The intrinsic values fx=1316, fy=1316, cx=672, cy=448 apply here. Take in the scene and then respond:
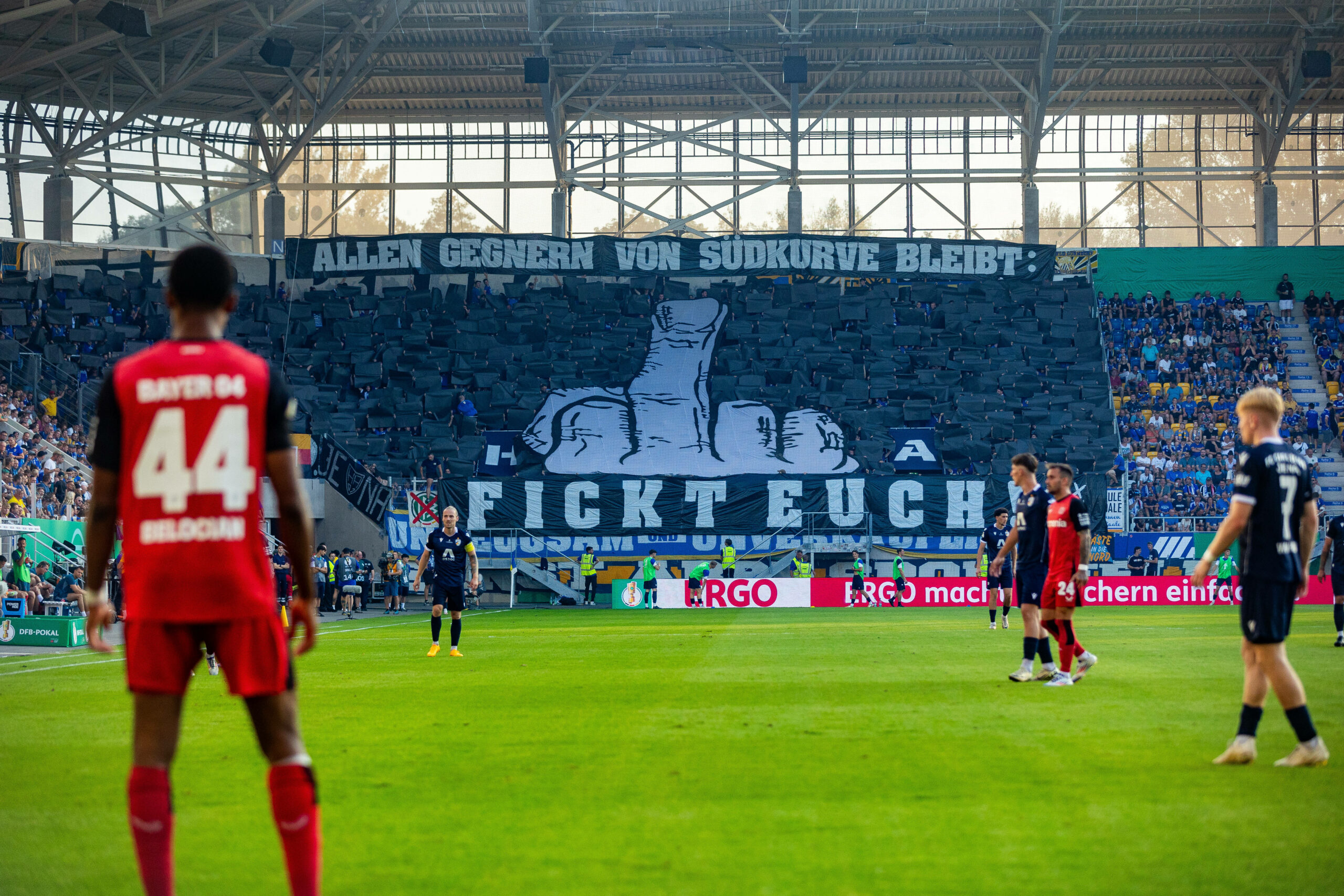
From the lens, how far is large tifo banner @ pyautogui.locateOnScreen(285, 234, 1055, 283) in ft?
169

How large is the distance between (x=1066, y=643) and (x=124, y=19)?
123ft

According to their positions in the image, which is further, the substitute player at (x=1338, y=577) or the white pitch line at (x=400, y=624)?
the white pitch line at (x=400, y=624)

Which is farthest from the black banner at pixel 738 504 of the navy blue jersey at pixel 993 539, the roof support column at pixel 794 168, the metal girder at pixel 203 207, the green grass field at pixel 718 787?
the green grass field at pixel 718 787

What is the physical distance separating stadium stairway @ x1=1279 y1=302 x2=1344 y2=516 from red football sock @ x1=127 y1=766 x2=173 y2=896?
45.0 m

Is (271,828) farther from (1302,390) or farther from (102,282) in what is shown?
(1302,390)

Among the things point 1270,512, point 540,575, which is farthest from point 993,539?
point 540,575

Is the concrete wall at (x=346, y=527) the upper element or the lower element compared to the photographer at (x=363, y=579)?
upper

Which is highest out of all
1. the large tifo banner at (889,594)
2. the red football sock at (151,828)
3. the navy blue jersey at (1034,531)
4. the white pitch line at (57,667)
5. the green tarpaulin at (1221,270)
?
the green tarpaulin at (1221,270)

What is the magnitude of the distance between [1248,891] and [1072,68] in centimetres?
5208

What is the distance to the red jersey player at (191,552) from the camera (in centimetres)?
460

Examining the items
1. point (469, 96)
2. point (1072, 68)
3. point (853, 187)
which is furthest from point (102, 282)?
point (1072, 68)

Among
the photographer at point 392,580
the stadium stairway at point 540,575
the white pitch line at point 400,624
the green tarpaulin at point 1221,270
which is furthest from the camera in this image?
the green tarpaulin at point 1221,270

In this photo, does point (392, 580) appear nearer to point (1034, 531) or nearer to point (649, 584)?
point (649, 584)

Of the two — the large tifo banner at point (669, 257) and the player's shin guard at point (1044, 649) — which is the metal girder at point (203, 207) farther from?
the player's shin guard at point (1044, 649)
